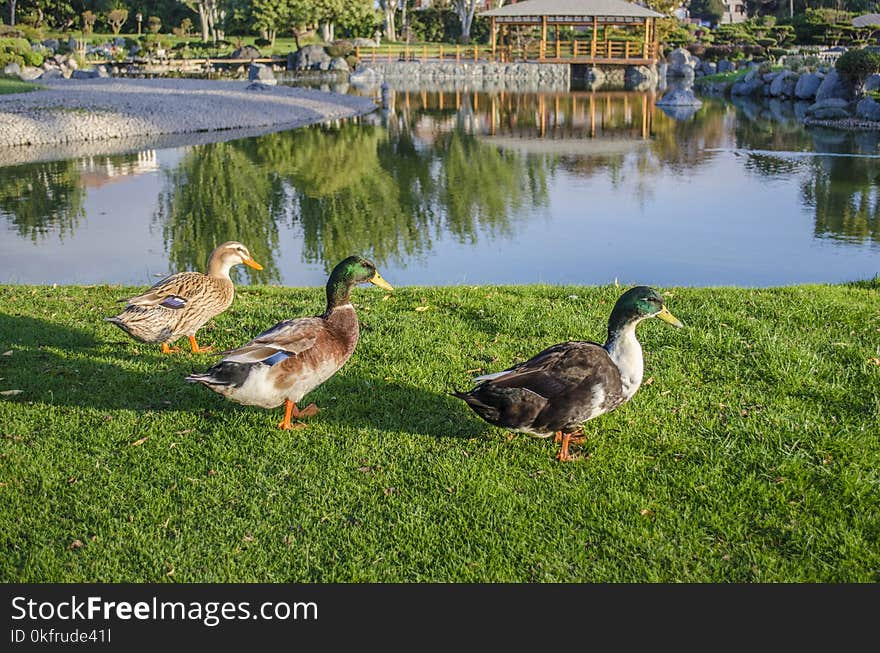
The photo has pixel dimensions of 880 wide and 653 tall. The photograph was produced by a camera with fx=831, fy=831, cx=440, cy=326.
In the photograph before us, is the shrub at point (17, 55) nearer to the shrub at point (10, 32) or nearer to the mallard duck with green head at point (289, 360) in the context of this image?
the shrub at point (10, 32)

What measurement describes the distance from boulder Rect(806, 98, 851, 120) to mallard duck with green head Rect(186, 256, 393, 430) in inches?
1022

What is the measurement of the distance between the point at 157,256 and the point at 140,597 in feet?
26.1

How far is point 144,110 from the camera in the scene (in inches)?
941

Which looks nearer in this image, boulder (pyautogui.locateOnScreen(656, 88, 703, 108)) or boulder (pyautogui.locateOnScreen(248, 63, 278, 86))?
boulder (pyautogui.locateOnScreen(656, 88, 703, 108))

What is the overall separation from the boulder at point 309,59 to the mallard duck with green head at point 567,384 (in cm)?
5008

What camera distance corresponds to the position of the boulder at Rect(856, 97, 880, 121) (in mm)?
25453

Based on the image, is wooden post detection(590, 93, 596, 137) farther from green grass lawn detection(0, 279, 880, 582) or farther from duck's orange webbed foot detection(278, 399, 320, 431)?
duck's orange webbed foot detection(278, 399, 320, 431)

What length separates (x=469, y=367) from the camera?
18.1 feet

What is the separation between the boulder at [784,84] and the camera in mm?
35656

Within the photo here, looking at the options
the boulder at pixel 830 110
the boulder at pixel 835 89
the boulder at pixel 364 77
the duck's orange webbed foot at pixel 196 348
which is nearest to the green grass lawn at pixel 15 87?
the boulder at pixel 364 77

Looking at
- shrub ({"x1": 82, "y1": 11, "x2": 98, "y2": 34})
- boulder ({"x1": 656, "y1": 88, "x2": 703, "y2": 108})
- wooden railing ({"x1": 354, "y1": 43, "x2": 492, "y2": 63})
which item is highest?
shrub ({"x1": 82, "y1": 11, "x2": 98, "y2": 34})

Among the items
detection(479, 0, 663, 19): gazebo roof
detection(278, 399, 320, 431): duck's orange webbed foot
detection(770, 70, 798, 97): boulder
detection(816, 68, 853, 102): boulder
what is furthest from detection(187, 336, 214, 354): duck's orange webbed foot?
detection(479, 0, 663, 19): gazebo roof

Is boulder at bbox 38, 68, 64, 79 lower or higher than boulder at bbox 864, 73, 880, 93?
higher

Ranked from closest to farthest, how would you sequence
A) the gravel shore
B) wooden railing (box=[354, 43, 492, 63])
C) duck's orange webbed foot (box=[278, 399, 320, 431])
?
1. duck's orange webbed foot (box=[278, 399, 320, 431])
2. the gravel shore
3. wooden railing (box=[354, 43, 492, 63])
